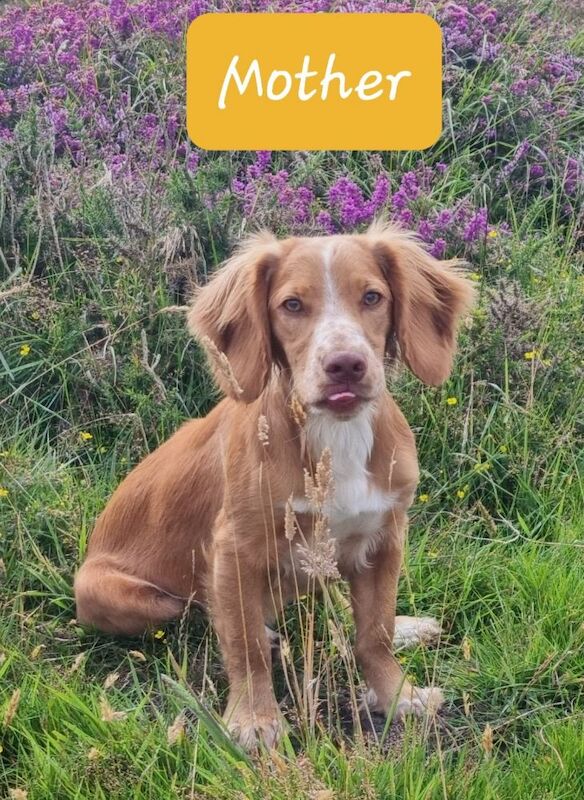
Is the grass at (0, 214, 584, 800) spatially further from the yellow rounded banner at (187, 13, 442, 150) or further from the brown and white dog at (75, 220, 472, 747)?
the yellow rounded banner at (187, 13, 442, 150)

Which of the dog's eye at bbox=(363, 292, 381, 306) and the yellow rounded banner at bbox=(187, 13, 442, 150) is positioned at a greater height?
the yellow rounded banner at bbox=(187, 13, 442, 150)

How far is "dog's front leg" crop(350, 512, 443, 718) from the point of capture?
2826mm

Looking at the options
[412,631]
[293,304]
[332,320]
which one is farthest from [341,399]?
[412,631]

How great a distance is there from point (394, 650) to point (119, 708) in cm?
82

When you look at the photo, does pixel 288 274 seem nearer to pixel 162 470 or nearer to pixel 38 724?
pixel 162 470

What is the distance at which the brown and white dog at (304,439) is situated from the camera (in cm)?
256

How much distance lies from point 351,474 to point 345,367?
1.24ft

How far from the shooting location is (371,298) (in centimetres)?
262

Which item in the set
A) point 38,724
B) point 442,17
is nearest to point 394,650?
point 38,724

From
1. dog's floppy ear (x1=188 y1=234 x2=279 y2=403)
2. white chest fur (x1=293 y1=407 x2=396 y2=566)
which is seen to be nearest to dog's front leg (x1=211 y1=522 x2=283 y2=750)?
white chest fur (x1=293 y1=407 x2=396 y2=566)

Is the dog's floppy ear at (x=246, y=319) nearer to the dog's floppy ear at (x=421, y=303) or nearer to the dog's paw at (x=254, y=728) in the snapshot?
the dog's floppy ear at (x=421, y=303)

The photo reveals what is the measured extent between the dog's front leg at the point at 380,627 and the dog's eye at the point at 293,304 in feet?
2.12

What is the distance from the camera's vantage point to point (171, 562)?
10.2 ft

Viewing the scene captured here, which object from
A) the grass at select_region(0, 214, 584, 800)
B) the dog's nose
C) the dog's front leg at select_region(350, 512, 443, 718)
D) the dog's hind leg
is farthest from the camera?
the dog's hind leg
